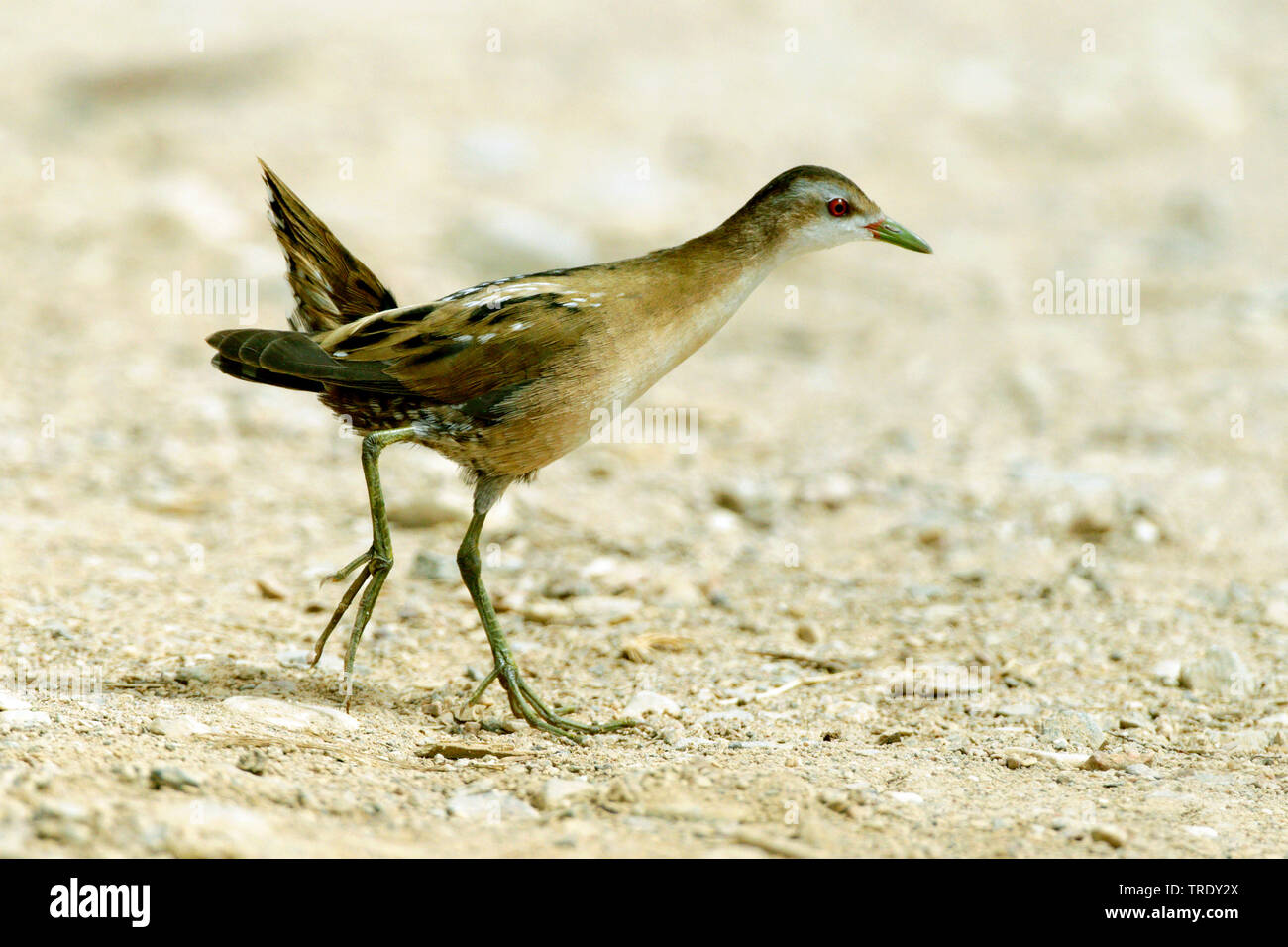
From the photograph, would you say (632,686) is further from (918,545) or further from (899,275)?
(899,275)

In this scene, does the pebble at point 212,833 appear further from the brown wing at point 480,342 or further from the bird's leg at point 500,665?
the brown wing at point 480,342

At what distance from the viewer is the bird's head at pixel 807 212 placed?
526cm

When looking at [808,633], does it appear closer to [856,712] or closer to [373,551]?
[856,712]

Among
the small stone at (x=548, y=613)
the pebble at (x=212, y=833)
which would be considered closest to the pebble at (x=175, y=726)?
the pebble at (x=212, y=833)

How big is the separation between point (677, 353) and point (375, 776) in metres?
1.85

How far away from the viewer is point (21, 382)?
8.62 meters

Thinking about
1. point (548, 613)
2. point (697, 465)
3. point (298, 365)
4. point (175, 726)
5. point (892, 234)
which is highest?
point (892, 234)

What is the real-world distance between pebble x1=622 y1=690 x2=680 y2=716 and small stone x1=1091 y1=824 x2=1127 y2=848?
176 centimetres

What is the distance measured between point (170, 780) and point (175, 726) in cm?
74

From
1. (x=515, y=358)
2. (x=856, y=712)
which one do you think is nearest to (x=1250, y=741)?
(x=856, y=712)

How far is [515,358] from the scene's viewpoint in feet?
16.0

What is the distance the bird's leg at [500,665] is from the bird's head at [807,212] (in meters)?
1.35

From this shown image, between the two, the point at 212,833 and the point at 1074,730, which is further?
the point at 1074,730

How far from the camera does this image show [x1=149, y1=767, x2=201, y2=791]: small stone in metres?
3.77
